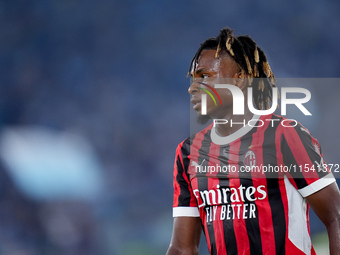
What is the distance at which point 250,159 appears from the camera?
1.79 metres

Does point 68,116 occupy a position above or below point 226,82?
above

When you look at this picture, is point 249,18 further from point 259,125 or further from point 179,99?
point 259,125

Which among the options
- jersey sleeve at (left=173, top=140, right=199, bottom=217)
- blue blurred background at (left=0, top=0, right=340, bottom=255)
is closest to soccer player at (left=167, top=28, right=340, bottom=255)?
jersey sleeve at (left=173, top=140, right=199, bottom=217)

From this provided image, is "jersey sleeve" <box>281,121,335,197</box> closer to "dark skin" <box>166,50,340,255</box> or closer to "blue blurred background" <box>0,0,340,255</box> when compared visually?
"dark skin" <box>166,50,340,255</box>

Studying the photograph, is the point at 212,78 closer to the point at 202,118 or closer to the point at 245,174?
the point at 202,118

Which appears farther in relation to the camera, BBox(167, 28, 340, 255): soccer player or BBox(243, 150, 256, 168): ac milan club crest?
BBox(243, 150, 256, 168): ac milan club crest

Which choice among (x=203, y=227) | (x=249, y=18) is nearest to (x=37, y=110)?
(x=249, y=18)

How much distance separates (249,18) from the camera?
Answer: 187 inches

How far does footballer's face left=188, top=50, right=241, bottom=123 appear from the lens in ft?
6.24

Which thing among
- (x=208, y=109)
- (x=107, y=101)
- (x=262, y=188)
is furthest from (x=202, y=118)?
(x=107, y=101)

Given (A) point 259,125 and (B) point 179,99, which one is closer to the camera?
(A) point 259,125

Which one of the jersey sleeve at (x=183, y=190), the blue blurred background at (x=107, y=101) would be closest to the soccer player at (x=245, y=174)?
the jersey sleeve at (x=183, y=190)

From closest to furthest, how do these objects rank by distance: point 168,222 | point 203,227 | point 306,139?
point 306,139
point 203,227
point 168,222

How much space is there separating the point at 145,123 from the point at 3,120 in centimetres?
140
